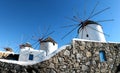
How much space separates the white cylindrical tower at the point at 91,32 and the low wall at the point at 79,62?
5862 millimetres

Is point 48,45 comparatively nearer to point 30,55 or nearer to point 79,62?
point 30,55

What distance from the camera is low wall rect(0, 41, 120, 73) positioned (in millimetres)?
9766

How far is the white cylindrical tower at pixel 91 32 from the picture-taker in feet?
60.8

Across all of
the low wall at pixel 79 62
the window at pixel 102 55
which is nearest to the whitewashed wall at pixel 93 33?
the low wall at pixel 79 62

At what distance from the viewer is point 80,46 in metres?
11.8

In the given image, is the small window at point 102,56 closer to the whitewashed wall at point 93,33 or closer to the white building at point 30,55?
the whitewashed wall at point 93,33

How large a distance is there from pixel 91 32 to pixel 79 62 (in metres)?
8.80

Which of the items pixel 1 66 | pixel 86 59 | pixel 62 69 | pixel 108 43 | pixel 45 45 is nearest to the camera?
pixel 1 66

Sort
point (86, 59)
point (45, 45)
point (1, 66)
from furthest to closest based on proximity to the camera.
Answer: point (45, 45)
point (86, 59)
point (1, 66)

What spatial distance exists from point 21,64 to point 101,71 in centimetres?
608

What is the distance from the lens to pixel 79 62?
11016mm

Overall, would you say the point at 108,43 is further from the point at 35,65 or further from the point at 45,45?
the point at 45,45

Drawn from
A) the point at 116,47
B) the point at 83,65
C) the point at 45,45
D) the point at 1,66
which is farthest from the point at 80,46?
the point at 45,45

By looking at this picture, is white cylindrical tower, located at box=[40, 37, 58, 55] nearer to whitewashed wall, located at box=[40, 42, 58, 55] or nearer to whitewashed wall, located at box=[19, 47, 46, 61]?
whitewashed wall, located at box=[40, 42, 58, 55]
